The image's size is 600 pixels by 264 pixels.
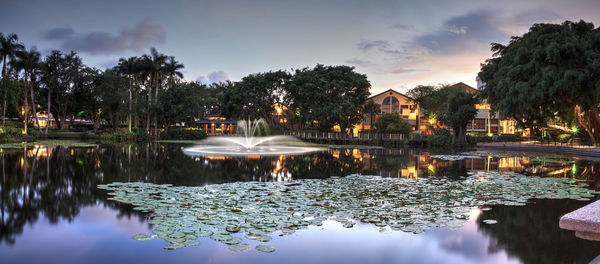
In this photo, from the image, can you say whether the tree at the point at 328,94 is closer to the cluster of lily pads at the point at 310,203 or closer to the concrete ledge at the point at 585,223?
the cluster of lily pads at the point at 310,203

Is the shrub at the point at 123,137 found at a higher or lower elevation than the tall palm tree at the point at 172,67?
lower

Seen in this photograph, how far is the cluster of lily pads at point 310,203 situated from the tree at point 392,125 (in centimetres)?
3108

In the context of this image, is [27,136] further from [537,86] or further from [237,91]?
[537,86]

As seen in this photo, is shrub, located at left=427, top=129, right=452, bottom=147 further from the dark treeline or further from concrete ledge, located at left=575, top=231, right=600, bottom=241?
concrete ledge, located at left=575, top=231, right=600, bottom=241

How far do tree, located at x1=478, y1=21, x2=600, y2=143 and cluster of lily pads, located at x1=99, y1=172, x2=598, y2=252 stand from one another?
13.7 meters

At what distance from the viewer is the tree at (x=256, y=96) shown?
1829 inches

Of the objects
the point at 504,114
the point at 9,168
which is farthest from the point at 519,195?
the point at 504,114

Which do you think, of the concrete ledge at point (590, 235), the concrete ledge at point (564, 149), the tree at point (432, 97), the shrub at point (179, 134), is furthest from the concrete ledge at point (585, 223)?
the tree at point (432, 97)

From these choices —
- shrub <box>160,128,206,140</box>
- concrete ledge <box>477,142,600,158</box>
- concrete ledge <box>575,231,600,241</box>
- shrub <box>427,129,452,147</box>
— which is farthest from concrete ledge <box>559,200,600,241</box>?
shrub <box>160,128,206,140</box>

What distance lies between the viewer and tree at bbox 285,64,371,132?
140ft

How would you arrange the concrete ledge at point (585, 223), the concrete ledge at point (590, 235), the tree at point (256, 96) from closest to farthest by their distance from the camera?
the concrete ledge at point (585, 223) < the concrete ledge at point (590, 235) < the tree at point (256, 96)

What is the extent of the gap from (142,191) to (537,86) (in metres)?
24.6

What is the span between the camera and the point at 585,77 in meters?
22.9

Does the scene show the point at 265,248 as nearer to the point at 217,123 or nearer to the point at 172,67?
the point at 172,67
